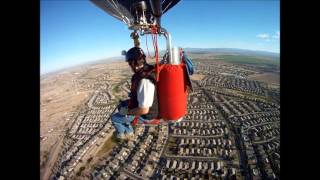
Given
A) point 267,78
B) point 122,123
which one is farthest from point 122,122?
point 267,78

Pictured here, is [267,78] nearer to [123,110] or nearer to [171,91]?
[123,110]

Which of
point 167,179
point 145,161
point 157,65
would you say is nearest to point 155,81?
point 157,65

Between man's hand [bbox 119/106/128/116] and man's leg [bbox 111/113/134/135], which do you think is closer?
man's hand [bbox 119/106/128/116]

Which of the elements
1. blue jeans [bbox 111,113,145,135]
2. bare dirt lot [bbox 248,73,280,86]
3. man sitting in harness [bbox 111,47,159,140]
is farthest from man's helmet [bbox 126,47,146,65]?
bare dirt lot [bbox 248,73,280,86]

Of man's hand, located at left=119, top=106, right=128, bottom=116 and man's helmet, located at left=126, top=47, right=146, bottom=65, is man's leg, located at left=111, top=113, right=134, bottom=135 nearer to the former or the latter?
man's hand, located at left=119, top=106, right=128, bottom=116

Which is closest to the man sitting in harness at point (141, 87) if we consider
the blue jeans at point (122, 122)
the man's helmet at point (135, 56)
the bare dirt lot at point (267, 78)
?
the man's helmet at point (135, 56)

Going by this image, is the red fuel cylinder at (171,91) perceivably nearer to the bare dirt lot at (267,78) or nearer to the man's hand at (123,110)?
the man's hand at (123,110)
